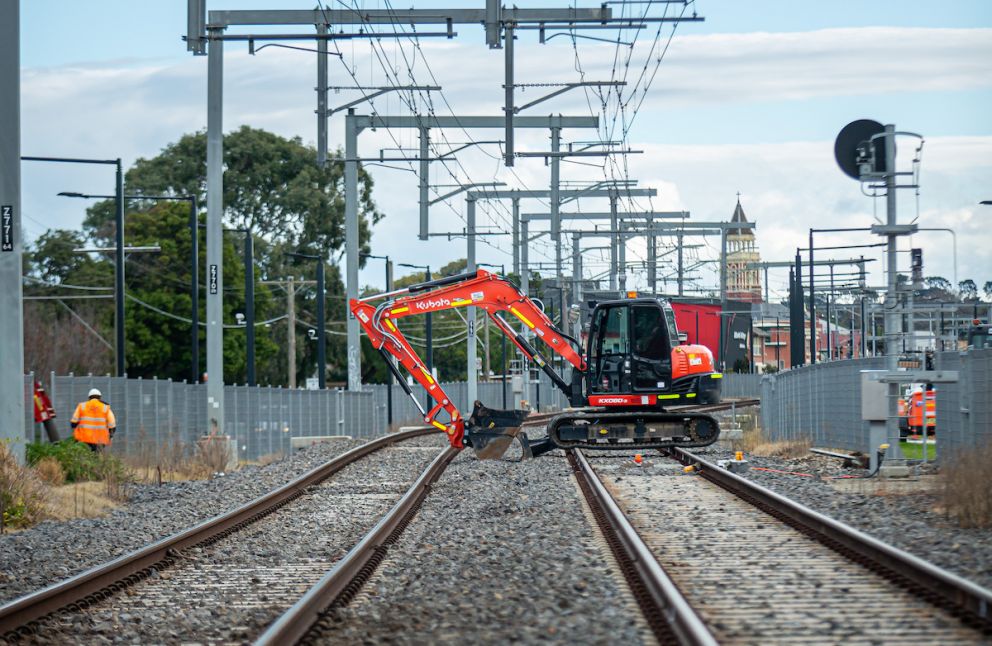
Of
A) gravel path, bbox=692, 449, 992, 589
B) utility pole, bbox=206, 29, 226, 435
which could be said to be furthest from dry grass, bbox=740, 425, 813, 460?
utility pole, bbox=206, 29, 226, 435

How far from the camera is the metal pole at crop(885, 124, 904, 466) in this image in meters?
20.5

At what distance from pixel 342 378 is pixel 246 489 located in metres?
77.2

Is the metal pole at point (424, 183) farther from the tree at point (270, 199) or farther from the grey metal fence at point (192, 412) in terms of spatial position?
the tree at point (270, 199)

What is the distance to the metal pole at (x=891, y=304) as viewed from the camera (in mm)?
20547

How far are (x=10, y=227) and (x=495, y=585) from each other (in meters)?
12.3

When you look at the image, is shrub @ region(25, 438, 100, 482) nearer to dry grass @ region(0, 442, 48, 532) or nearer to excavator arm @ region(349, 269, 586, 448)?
dry grass @ region(0, 442, 48, 532)

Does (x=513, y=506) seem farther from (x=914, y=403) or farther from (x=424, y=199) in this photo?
(x=424, y=199)

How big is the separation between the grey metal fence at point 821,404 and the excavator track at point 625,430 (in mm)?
2719

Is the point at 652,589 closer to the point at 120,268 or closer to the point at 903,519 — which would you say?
the point at 903,519

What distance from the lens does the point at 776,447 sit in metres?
31.4

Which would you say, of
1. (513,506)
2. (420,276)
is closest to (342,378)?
(420,276)

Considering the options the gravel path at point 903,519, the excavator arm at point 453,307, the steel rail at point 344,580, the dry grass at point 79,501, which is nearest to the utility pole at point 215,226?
the excavator arm at point 453,307

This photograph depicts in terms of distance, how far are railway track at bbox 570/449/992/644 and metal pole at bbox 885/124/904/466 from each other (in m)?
3.98

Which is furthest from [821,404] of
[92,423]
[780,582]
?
[780,582]
